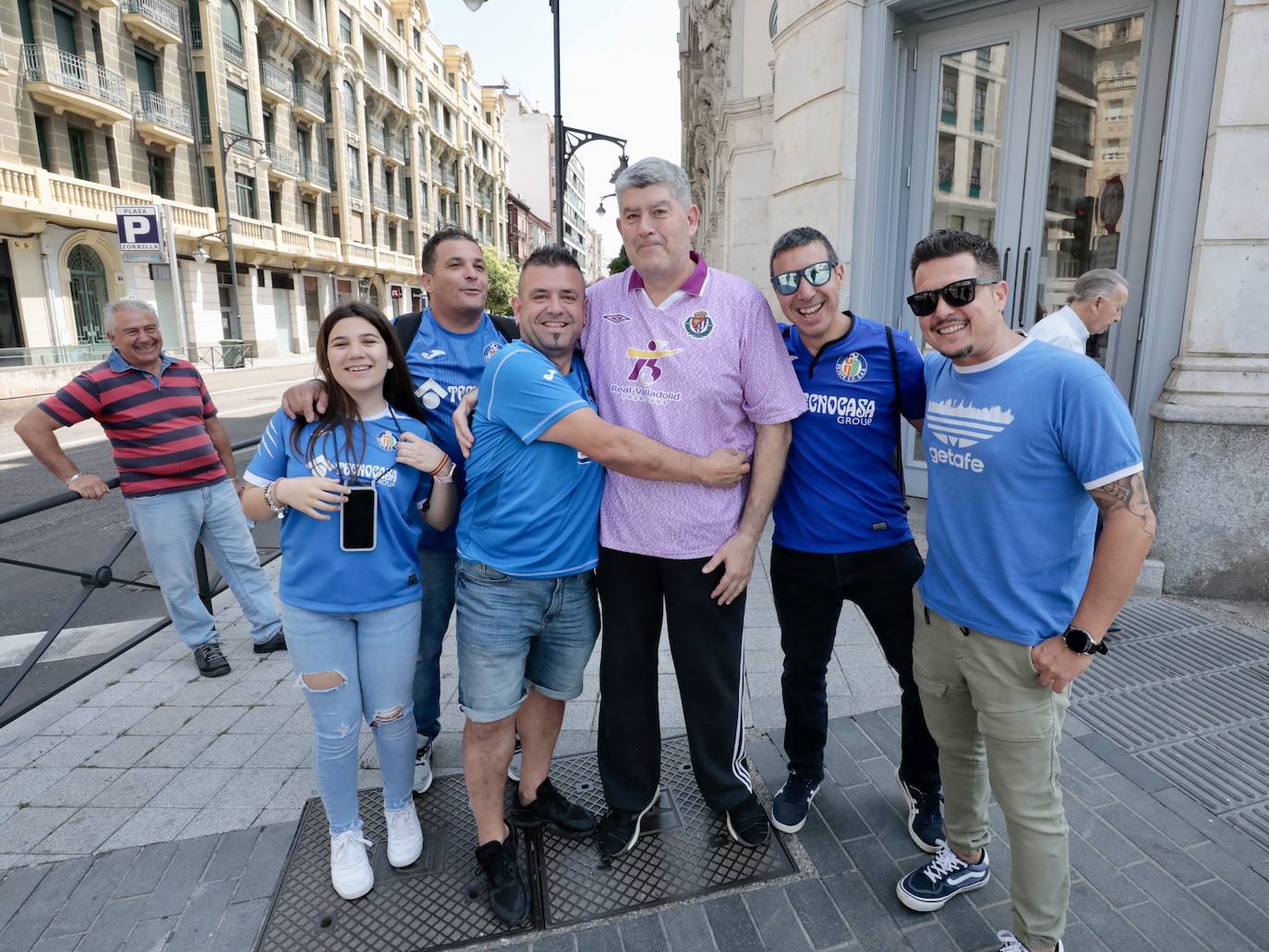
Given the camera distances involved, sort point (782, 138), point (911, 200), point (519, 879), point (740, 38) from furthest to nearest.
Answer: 1. point (740, 38)
2. point (782, 138)
3. point (911, 200)
4. point (519, 879)

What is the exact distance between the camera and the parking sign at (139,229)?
2148cm

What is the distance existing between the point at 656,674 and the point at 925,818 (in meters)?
1.12

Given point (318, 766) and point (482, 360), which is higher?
point (482, 360)

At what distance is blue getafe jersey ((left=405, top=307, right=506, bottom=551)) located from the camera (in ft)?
9.25

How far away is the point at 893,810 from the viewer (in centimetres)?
284

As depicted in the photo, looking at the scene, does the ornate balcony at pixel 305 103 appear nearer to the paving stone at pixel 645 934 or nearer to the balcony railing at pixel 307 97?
the balcony railing at pixel 307 97

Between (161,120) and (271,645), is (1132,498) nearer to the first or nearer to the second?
(271,645)

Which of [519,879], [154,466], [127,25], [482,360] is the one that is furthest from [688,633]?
[127,25]

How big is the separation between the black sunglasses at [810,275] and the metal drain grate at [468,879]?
201 centimetres

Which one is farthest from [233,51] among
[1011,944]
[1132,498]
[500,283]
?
[1011,944]

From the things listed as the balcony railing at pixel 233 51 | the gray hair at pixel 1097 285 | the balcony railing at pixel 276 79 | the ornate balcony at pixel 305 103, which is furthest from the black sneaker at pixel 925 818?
the ornate balcony at pixel 305 103

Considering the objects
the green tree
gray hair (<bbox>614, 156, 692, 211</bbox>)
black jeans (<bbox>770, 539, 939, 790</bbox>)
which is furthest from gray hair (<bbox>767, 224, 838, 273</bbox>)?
the green tree

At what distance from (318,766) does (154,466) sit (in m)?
2.57

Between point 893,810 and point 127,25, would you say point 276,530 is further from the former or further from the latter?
point 127,25
